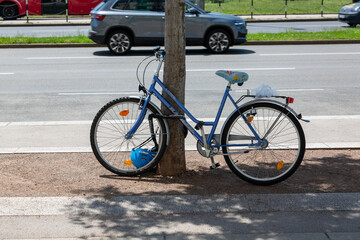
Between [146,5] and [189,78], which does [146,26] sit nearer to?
[146,5]

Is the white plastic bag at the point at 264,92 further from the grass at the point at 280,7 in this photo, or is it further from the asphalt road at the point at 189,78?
the grass at the point at 280,7

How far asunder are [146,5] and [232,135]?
12.2m

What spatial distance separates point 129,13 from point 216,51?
2.78 m

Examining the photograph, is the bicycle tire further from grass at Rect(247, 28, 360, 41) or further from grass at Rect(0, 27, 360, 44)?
grass at Rect(247, 28, 360, 41)

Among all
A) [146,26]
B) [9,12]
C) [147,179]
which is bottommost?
[147,179]

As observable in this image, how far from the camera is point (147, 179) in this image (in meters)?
5.70

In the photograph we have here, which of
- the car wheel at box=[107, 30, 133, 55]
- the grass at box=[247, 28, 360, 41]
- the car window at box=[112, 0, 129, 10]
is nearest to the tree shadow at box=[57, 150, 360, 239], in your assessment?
the car wheel at box=[107, 30, 133, 55]

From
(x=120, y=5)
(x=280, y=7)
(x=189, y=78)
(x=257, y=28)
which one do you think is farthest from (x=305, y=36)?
(x=280, y=7)

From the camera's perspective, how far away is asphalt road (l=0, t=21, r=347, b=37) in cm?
2400

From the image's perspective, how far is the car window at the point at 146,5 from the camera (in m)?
17.1

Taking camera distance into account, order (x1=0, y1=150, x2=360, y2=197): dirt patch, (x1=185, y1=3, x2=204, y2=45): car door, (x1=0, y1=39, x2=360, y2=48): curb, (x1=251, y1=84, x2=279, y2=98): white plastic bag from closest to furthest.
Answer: (x1=0, y1=150, x2=360, y2=197): dirt patch < (x1=251, y1=84, x2=279, y2=98): white plastic bag < (x1=185, y1=3, x2=204, y2=45): car door < (x1=0, y1=39, x2=360, y2=48): curb

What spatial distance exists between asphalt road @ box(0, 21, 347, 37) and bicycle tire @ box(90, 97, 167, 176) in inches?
699

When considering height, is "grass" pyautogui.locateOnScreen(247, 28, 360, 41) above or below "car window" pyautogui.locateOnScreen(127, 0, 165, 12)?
below

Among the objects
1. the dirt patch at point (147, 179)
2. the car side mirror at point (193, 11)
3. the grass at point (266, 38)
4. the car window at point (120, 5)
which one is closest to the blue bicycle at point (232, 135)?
the dirt patch at point (147, 179)
